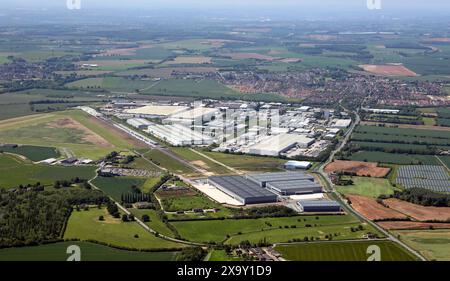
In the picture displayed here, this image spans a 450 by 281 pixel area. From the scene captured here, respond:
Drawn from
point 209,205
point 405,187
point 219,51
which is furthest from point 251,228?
point 219,51

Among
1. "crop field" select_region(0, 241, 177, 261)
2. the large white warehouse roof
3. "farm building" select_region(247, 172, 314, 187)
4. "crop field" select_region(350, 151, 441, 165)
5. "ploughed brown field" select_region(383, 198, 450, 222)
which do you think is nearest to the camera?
"crop field" select_region(0, 241, 177, 261)

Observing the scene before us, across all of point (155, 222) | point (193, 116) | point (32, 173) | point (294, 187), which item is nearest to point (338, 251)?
point (155, 222)

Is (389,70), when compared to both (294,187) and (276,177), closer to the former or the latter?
(276,177)

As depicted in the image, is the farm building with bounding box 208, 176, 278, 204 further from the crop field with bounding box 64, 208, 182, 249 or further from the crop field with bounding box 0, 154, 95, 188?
the crop field with bounding box 0, 154, 95, 188

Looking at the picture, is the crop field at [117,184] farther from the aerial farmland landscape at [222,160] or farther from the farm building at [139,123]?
the farm building at [139,123]

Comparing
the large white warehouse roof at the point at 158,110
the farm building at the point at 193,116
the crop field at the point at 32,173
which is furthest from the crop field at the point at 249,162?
the large white warehouse roof at the point at 158,110

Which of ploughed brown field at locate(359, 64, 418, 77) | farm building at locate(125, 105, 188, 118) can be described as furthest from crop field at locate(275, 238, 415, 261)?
ploughed brown field at locate(359, 64, 418, 77)

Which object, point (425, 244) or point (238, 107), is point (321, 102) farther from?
point (425, 244)
